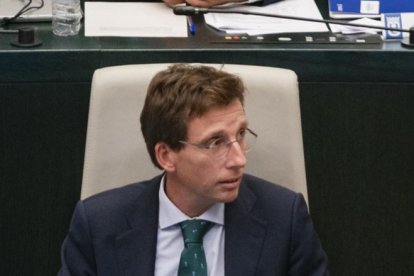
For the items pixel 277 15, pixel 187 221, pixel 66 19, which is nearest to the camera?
pixel 187 221

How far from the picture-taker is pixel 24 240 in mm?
3021

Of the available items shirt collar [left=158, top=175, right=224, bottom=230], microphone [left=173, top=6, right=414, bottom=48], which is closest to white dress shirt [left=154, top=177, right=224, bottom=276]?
shirt collar [left=158, top=175, right=224, bottom=230]

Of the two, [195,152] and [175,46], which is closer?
[195,152]

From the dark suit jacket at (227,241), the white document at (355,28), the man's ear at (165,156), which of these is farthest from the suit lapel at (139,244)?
the white document at (355,28)

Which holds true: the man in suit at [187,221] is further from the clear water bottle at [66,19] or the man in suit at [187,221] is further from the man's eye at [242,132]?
the clear water bottle at [66,19]

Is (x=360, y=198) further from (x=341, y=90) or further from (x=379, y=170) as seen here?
(x=341, y=90)

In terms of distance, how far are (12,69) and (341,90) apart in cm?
90

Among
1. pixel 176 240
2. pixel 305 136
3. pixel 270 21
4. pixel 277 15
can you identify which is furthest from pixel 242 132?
pixel 270 21

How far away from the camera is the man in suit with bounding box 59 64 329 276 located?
6.91 feet

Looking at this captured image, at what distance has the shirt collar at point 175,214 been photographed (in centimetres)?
219

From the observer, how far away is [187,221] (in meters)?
2.17

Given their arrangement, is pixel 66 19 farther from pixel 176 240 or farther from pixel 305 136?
pixel 176 240

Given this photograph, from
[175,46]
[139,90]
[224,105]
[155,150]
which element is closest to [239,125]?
[224,105]

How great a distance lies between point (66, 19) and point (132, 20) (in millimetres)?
188
